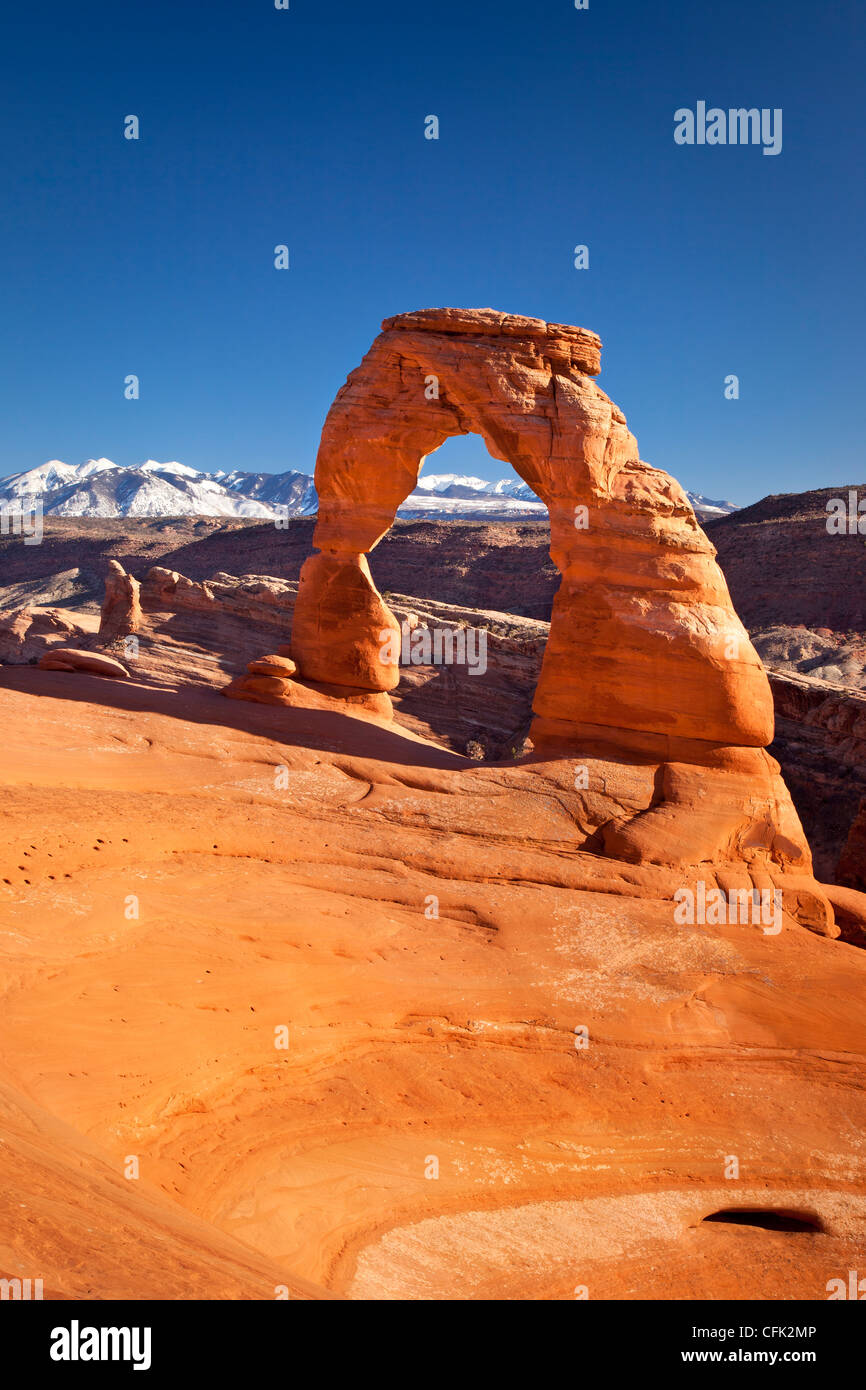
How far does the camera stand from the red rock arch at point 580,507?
1243 centimetres

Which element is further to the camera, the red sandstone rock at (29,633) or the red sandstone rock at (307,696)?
the red sandstone rock at (29,633)

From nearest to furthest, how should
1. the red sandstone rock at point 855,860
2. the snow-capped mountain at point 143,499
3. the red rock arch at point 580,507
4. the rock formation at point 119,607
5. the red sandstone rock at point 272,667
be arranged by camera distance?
the red rock arch at point 580,507
the red sandstone rock at point 272,667
the red sandstone rock at point 855,860
the rock formation at point 119,607
the snow-capped mountain at point 143,499

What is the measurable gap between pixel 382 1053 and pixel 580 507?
8.43m

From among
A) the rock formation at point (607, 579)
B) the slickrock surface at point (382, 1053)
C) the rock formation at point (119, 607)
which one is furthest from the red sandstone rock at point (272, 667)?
the rock formation at point (119, 607)

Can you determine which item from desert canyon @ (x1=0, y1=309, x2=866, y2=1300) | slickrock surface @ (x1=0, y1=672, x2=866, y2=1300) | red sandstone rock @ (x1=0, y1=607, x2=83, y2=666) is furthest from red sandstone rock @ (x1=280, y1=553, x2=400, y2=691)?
red sandstone rock @ (x1=0, y1=607, x2=83, y2=666)

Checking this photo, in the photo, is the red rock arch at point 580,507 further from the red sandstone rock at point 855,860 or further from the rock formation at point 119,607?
the rock formation at point 119,607

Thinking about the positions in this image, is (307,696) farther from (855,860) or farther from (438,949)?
(855,860)

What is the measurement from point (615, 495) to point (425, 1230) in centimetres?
989

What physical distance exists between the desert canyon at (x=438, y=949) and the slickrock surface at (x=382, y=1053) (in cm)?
3

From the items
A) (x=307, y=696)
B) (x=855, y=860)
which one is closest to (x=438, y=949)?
(x=307, y=696)

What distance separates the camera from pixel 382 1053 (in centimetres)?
710

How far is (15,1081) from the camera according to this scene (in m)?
5.21

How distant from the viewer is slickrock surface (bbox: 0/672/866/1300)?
5.25m
